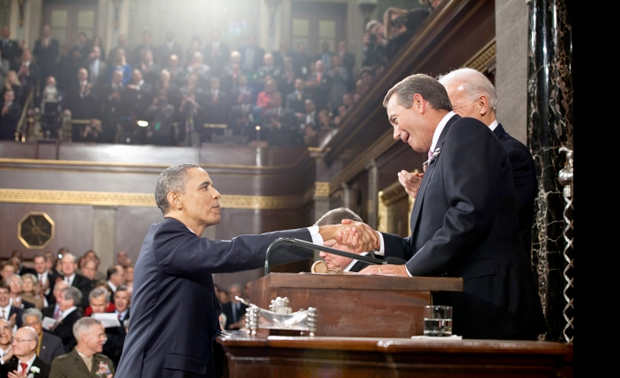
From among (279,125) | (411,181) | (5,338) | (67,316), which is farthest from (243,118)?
(411,181)

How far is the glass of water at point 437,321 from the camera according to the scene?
2.24 meters

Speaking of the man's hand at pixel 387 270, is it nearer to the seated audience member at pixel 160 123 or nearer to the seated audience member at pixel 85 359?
the seated audience member at pixel 85 359

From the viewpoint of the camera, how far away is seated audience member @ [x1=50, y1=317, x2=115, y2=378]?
19.2 ft

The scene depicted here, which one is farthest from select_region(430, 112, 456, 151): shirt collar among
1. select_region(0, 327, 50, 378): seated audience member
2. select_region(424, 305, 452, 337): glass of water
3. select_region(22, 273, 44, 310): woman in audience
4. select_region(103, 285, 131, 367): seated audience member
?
select_region(22, 273, 44, 310): woman in audience

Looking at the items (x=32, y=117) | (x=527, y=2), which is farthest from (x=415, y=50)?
(x=32, y=117)

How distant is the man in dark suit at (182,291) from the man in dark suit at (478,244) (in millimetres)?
488

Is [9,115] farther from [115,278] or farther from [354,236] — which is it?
[354,236]

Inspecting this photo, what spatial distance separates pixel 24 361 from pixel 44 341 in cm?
81

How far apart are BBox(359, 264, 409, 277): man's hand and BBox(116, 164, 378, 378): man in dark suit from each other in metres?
0.42

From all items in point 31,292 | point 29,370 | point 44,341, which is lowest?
point 29,370

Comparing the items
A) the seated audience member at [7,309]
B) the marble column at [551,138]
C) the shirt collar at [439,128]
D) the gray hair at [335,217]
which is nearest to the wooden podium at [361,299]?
the shirt collar at [439,128]

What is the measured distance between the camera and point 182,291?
118 inches

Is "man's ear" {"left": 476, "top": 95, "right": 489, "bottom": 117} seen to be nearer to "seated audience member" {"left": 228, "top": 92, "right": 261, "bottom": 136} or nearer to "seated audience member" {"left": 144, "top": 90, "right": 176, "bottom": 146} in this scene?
"seated audience member" {"left": 144, "top": 90, "right": 176, "bottom": 146}

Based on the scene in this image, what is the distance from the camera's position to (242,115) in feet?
47.0
